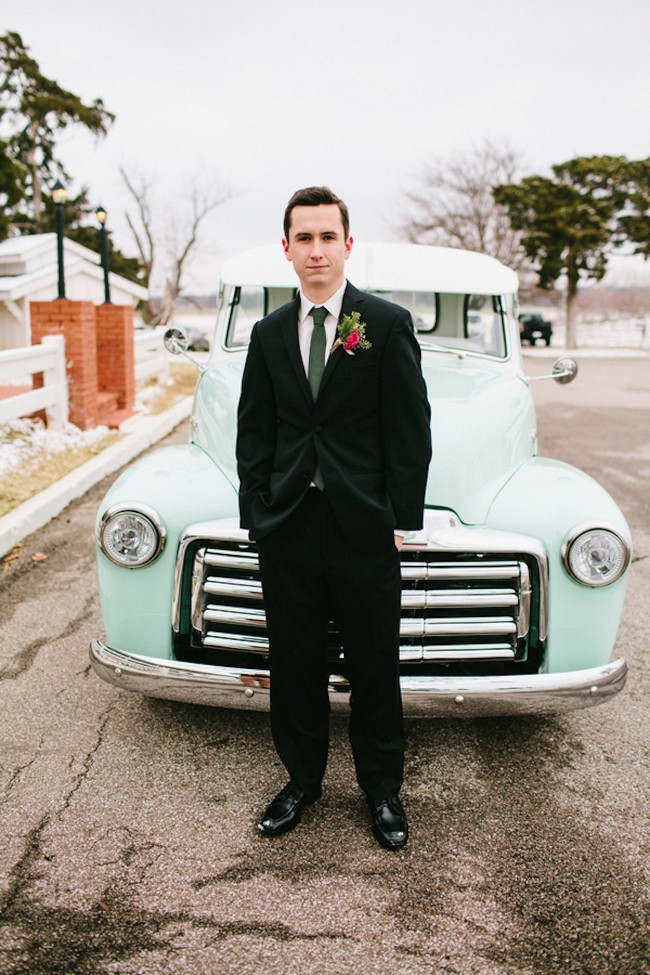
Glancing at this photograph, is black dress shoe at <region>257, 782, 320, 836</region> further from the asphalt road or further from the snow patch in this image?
the snow patch

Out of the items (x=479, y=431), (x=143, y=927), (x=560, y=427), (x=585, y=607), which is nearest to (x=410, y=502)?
(x=585, y=607)

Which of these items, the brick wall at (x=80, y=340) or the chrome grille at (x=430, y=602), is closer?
the chrome grille at (x=430, y=602)

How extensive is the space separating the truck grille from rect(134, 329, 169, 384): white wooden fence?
9237 millimetres

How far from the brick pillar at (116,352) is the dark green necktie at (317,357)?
26.9 feet

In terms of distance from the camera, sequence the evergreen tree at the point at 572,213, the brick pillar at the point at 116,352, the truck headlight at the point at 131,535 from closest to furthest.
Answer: the truck headlight at the point at 131,535 → the brick pillar at the point at 116,352 → the evergreen tree at the point at 572,213

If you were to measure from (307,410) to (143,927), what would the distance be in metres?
1.45

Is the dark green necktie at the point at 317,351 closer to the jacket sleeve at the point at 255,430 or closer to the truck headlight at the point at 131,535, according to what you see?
the jacket sleeve at the point at 255,430

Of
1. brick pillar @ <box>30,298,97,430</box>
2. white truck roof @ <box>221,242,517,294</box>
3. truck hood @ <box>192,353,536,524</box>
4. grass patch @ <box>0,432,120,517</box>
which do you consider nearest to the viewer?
truck hood @ <box>192,353,536,524</box>

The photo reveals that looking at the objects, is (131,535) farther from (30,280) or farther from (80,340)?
(30,280)

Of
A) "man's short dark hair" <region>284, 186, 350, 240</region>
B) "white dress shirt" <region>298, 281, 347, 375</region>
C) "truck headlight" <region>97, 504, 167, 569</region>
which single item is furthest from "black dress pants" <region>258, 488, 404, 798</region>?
"man's short dark hair" <region>284, 186, 350, 240</region>

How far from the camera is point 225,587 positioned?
269 centimetres

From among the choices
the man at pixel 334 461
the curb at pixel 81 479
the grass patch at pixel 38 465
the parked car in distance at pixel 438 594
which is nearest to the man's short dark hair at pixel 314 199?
the man at pixel 334 461

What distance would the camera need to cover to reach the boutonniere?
217 cm

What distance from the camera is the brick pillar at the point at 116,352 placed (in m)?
10.0
